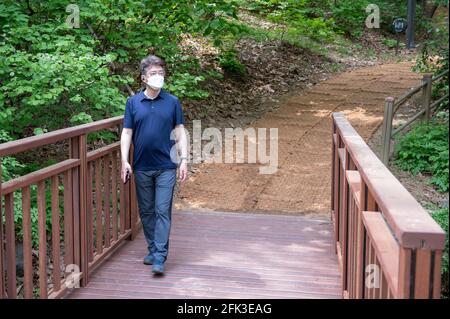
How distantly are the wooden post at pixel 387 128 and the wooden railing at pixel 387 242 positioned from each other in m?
5.40

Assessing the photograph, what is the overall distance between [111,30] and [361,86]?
339 inches

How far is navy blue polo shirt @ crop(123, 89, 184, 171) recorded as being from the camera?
14.5ft

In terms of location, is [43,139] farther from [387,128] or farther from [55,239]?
[387,128]

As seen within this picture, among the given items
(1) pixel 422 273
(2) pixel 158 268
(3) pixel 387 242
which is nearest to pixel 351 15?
(2) pixel 158 268

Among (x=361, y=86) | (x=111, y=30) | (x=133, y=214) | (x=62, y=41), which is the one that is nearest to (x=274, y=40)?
(x=361, y=86)

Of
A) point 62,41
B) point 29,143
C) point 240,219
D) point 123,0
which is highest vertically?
point 123,0

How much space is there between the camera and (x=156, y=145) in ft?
14.5

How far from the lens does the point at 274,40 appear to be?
57.1ft

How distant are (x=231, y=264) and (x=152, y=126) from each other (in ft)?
4.44

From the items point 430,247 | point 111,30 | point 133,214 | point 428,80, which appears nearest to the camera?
point 430,247

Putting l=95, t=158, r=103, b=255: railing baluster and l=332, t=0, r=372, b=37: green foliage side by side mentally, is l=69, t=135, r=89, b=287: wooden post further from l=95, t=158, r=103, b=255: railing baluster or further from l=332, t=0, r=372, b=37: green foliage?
l=332, t=0, r=372, b=37: green foliage

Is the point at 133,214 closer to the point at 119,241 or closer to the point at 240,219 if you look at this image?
the point at 119,241

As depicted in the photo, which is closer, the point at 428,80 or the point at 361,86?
the point at 428,80

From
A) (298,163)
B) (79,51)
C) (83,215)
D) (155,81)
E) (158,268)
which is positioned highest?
(79,51)
